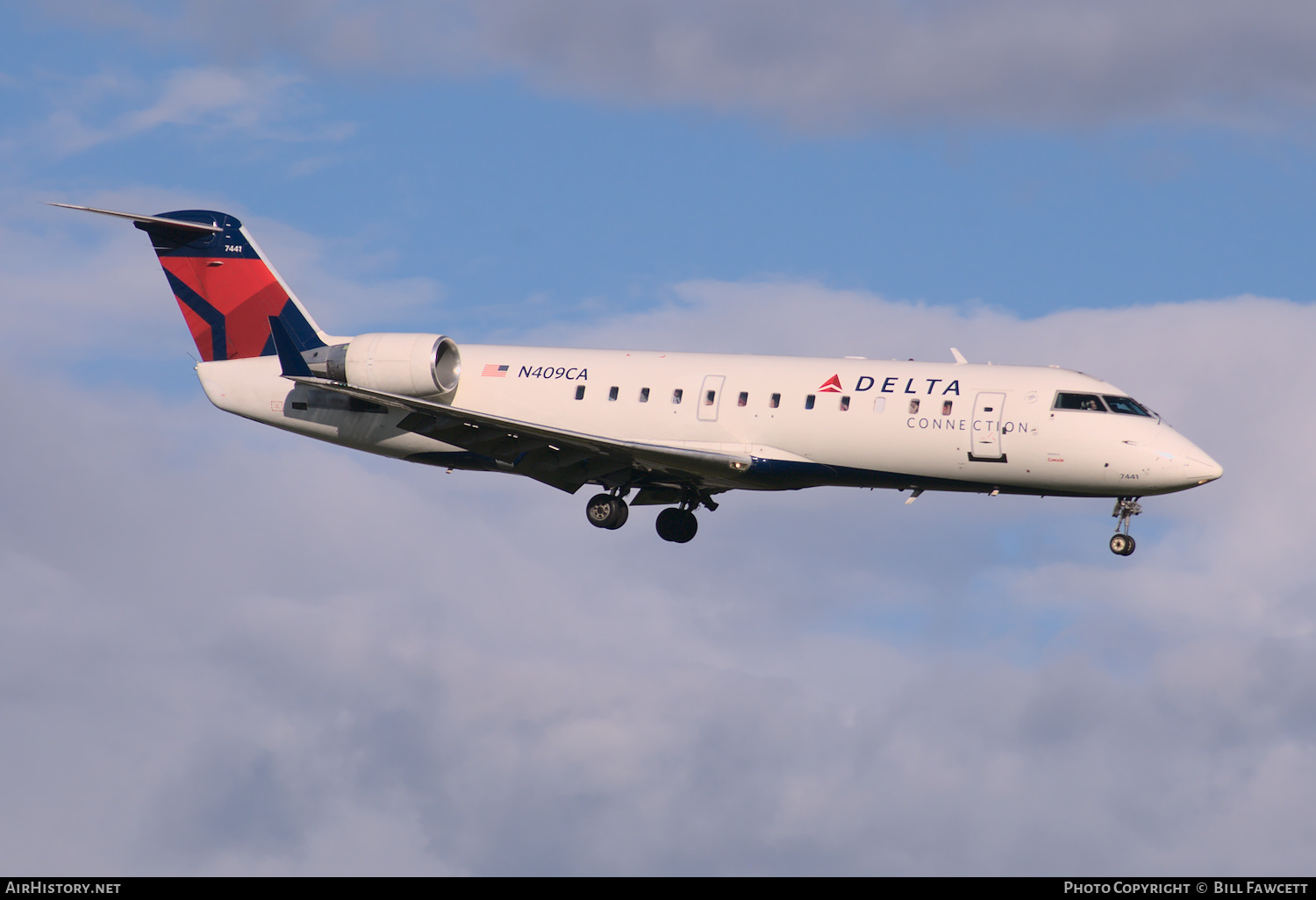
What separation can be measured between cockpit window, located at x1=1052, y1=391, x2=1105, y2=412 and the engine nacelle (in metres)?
15.3

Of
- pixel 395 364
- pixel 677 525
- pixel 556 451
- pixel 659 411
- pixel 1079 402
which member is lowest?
pixel 677 525

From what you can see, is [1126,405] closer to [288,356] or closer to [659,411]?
[659,411]

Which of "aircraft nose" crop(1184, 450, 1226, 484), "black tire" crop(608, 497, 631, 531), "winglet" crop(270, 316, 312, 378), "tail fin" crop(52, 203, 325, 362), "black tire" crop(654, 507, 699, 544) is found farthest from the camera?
"tail fin" crop(52, 203, 325, 362)

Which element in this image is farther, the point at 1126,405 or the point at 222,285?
the point at 222,285

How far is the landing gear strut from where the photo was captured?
116 ft

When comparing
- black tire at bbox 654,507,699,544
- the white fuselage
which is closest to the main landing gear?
black tire at bbox 654,507,699,544

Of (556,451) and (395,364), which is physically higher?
(395,364)

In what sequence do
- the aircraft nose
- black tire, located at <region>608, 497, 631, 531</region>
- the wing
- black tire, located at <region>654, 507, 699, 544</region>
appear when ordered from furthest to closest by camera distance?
black tire, located at <region>654, 507, 699, 544</region>, black tire, located at <region>608, 497, 631, 531</region>, the wing, the aircraft nose

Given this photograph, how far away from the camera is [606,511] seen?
39.6 metres

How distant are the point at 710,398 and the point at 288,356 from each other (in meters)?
10.3

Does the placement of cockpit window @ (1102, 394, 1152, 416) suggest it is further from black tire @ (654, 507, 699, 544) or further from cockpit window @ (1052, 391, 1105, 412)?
black tire @ (654, 507, 699, 544)

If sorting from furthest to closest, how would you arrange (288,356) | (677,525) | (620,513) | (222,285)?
(222,285)
(677,525)
(620,513)
(288,356)

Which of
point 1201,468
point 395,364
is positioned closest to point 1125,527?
point 1201,468

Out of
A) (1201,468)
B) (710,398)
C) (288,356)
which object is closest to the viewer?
(1201,468)
